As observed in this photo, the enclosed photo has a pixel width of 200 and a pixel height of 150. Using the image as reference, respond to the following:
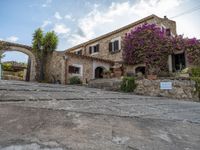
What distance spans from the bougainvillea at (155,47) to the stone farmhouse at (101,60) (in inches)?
25.7

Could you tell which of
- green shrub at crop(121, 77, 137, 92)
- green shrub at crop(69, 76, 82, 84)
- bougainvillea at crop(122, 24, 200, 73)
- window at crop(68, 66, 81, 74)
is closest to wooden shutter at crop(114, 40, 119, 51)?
bougainvillea at crop(122, 24, 200, 73)

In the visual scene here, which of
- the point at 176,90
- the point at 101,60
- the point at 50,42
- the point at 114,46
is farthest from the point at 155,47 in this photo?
the point at 50,42

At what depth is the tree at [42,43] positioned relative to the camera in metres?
13.9

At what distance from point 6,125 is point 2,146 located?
49 centimetres

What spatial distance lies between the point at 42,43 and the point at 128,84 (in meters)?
8.05

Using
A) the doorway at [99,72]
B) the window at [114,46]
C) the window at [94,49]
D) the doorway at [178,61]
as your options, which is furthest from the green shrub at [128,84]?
the window at [94,49]

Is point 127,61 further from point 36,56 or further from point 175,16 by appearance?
point 36,56

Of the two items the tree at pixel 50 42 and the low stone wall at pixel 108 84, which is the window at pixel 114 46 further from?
the low stone wall at pixel 108 84

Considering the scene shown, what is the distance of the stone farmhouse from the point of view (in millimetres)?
12758

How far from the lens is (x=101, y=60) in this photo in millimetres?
14727

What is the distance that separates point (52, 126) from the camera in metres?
1.86

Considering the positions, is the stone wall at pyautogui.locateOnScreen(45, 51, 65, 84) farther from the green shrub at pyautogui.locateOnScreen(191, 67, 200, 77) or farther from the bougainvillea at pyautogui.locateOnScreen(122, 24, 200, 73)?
the green shrub at pyautogui.locateOnScreen(191, 67, 200, 77)

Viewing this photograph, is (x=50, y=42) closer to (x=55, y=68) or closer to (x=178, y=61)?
(x=55, y=68)

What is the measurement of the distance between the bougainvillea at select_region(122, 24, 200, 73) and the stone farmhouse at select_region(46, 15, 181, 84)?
65 cm
